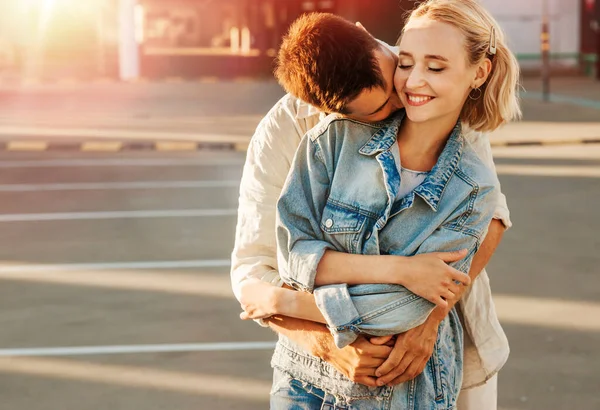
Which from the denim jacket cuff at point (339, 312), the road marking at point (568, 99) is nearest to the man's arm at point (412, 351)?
the denim jacket cuff at point (339, 312)

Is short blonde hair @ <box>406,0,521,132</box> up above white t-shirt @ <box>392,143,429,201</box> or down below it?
above

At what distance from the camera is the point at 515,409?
17.5 ft

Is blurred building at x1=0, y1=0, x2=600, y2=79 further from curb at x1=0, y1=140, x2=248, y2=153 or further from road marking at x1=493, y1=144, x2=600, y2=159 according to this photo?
road marking at x1=493, y1=144, x2=600, y2=159

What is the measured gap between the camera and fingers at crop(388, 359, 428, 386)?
2461 millimetres

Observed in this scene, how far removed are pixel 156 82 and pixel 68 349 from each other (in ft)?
90.0

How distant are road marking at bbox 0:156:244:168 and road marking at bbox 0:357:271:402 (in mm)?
8529

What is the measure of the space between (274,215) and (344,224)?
0.27 meters

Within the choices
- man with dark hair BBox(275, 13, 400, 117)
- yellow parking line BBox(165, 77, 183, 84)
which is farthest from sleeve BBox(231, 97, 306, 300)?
yellow parking line BBox(165, 77, 183, 84)

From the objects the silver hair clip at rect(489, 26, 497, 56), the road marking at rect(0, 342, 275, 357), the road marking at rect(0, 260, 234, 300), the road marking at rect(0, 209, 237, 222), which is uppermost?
the silver hair clip at rect(489, 26, 497, 56)

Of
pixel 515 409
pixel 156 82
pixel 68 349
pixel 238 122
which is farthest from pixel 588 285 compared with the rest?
pixel 156 82

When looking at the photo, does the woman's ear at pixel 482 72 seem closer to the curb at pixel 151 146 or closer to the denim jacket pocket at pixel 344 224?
the denim jacket pocket at pixel 344 224

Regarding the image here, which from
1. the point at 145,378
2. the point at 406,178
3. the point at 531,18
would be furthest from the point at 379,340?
the point at 531,18

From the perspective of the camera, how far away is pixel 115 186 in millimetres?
12820

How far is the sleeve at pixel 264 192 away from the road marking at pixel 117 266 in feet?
18.6
